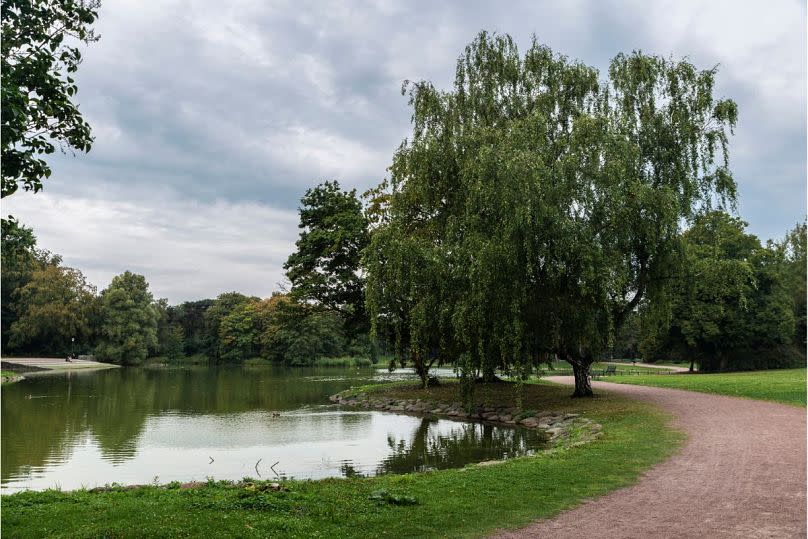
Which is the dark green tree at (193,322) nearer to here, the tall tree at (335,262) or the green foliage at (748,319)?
the tall tree at (335,262)

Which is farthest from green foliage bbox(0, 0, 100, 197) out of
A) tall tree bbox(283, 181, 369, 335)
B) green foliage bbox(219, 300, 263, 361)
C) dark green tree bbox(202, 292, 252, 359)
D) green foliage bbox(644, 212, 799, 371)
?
dark green tree bbox(202, 292, 252, 359)

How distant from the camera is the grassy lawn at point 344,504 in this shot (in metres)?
7.04

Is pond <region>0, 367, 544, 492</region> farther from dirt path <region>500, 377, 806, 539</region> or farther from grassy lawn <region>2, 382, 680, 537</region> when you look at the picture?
dirt path <region>500, 377, 806, 539</region>

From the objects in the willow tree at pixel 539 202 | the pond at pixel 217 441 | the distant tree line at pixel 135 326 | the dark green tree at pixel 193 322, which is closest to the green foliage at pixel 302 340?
the distant tree line at pixel 135 326

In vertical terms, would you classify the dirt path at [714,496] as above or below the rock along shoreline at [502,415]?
above

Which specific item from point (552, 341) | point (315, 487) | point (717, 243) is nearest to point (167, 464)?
point (315, 487)

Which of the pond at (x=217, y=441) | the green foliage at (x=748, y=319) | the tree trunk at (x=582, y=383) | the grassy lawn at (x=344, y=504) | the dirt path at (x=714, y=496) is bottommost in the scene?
the pond at (x=217, y=441)

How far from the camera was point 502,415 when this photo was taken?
22547 mm

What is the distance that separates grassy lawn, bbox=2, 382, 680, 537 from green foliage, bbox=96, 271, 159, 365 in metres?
70.2

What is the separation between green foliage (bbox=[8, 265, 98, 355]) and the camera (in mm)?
71163

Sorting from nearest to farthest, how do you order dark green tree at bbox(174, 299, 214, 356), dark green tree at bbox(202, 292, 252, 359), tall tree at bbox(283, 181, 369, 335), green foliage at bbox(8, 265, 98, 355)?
tall tree at bbox(283, 181, 369, 335)
green foliage at bbox(8, 265, 98, 355)
dark green tree at bbox(202, 292, 252, 359)
dark green tree at bbox(174, 299, 214, 356)

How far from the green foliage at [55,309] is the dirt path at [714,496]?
7568 centimetres

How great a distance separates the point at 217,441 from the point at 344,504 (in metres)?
11.2

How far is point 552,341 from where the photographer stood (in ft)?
61.8
